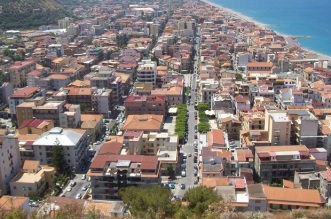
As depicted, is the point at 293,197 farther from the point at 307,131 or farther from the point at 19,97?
the point at 19,97

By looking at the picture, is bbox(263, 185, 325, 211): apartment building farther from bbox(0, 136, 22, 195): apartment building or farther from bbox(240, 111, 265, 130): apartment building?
bbox(0, 136, 22, 195): apartment building

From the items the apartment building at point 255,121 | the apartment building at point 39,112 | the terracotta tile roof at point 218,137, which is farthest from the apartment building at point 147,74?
the terracotta tile roof at point 218,137

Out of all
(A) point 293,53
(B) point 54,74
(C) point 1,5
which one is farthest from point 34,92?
(C) point 1,5

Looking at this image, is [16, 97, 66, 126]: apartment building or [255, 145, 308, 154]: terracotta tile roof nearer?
[255, 145, 308, 154]: terracotta tile roof

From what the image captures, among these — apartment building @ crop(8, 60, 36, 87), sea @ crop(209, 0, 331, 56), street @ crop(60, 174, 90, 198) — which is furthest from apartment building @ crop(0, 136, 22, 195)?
sea @ crop(209, 0, 331, 56)

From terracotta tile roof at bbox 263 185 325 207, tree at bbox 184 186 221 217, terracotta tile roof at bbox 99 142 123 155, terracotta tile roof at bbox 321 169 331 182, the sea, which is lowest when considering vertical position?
terracotta tile roof at bbox 263 185 325 207

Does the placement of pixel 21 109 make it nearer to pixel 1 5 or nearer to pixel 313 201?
pixel 313 201

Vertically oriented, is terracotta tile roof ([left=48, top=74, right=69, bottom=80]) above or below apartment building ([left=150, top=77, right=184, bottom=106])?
above

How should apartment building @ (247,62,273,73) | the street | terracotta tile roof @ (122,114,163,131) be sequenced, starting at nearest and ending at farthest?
the street, terracotta tile roof @ (122,114,163,131), apartment building @ (247,62,273,73)
